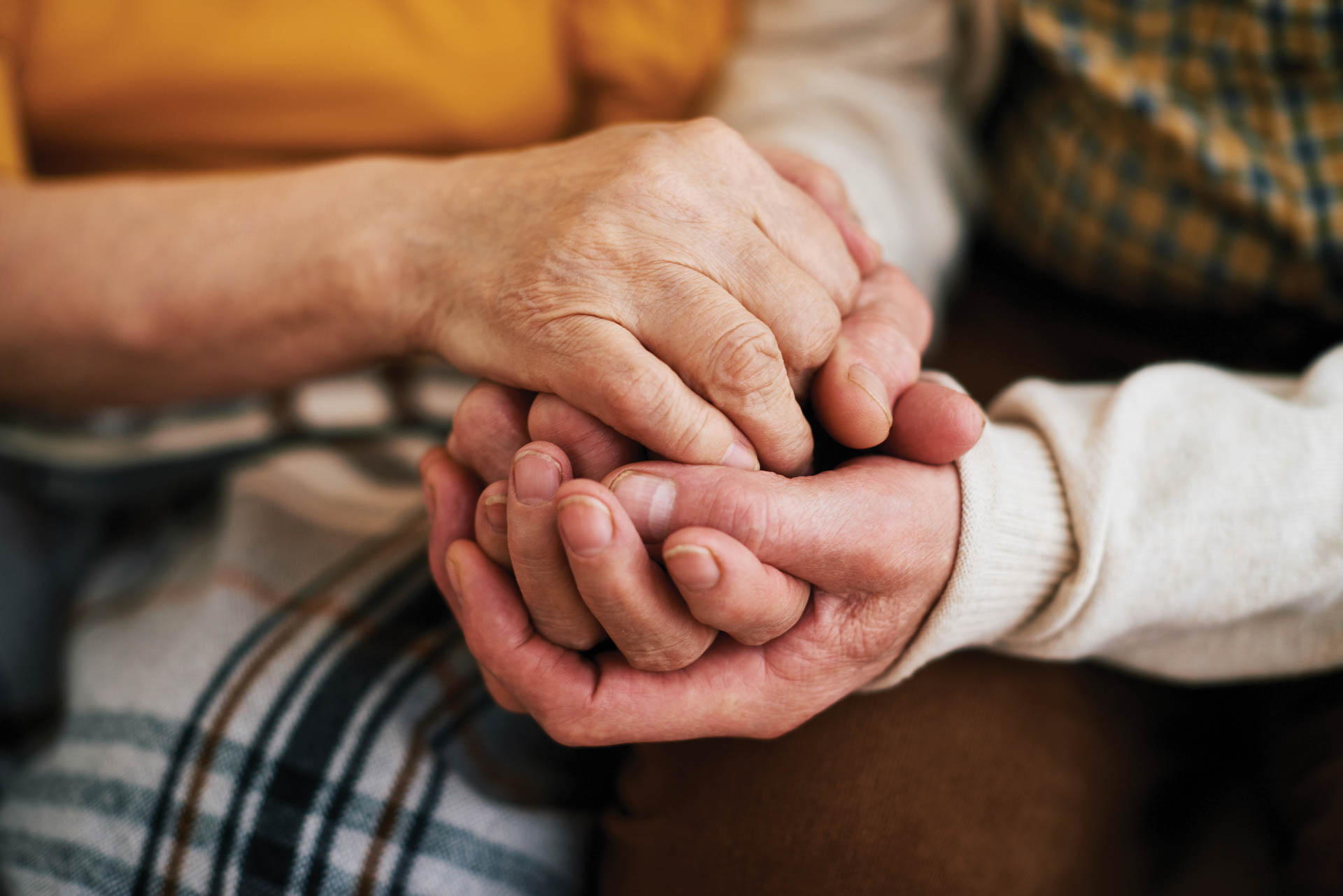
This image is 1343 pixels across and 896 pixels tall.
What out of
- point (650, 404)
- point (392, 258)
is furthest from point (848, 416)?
point (392, 258)

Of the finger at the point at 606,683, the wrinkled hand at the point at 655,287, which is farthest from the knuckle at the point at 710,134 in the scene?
the finger at the point at 606,683

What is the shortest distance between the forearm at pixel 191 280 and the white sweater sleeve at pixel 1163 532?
0.48 meters

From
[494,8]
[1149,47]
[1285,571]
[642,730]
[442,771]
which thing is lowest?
[442,771]

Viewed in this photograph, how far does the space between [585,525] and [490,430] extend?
15cm

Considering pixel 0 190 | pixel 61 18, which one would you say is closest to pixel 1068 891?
pixel 0 190

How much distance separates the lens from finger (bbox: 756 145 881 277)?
0.61 meters

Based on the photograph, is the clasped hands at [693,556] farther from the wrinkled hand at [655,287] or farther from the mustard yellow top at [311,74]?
the mustard yellow top at [311,74]

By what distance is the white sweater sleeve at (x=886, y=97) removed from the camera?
0.83m

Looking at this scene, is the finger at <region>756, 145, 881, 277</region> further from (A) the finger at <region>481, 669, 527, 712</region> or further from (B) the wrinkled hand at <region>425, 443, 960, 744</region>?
(A) the finger at <region>481, 669, 527, 712</region>

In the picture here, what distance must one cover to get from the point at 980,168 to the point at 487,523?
2.55ft

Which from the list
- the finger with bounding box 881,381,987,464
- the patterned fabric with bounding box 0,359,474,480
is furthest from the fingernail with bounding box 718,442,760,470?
the patterned fabric with bounding box 0,359,474,480

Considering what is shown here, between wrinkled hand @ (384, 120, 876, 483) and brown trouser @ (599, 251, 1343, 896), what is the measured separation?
0.69 ft

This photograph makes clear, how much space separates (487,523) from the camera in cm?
50

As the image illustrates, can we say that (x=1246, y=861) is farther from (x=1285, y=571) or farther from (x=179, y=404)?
(x=179, y=404)
